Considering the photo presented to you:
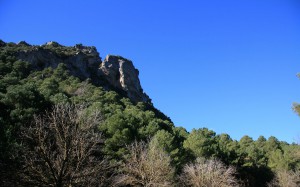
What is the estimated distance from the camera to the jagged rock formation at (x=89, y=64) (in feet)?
233

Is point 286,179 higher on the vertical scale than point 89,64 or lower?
lower

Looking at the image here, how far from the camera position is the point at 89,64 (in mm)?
86000

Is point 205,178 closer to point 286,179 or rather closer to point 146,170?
point 146,170

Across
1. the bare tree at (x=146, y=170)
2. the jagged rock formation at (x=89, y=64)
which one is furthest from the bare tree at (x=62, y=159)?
the jagged rock formation at (x=89, y=64)

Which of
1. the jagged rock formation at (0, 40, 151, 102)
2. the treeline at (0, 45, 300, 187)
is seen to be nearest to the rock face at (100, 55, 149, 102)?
the jagged rock formation at (0, 40, 151, 102)

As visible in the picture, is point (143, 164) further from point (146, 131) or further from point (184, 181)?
point (146, 131)

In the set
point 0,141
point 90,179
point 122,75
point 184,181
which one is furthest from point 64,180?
point 122,75

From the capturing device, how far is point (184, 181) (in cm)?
3216

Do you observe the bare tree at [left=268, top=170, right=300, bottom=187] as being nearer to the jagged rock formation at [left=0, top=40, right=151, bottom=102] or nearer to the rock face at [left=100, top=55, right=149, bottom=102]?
the jagged rock formation at [left=0, top=40, right=151, bottom=102]

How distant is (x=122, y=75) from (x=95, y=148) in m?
68.0

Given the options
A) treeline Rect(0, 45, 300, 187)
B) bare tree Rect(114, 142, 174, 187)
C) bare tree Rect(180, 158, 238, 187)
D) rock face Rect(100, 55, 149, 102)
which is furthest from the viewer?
rock face Rect(100, 55, 149, 102)

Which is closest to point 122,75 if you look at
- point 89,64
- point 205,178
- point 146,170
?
point 89,64

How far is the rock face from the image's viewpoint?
8656 centimetres

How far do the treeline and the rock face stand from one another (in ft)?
60.3
